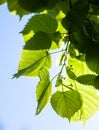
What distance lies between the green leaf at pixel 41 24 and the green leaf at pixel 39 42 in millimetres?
21

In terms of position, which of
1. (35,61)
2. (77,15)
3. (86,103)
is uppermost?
(77,15)

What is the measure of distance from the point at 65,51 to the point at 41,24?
0.30 feet

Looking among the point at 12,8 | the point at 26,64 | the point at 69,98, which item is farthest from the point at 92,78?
the point at 12,8

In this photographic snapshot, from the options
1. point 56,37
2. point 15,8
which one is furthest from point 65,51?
point 15,8

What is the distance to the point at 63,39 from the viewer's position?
2.72 feet

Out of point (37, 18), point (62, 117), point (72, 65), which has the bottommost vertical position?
point (62, 117)

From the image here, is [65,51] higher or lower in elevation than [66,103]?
higher

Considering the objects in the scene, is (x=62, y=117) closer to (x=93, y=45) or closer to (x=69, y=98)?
(x=69, y=98)

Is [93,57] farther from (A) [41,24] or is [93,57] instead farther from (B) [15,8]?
(B) [15,8]

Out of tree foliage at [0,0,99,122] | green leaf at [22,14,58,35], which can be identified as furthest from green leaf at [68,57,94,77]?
green leaf at [22,14,58,35]

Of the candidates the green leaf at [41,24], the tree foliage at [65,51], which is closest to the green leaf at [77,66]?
the tree foliage at [65,51]

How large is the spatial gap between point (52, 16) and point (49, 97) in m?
0.19

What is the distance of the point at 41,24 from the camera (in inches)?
32.7

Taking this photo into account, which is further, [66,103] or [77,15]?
[66,103]
